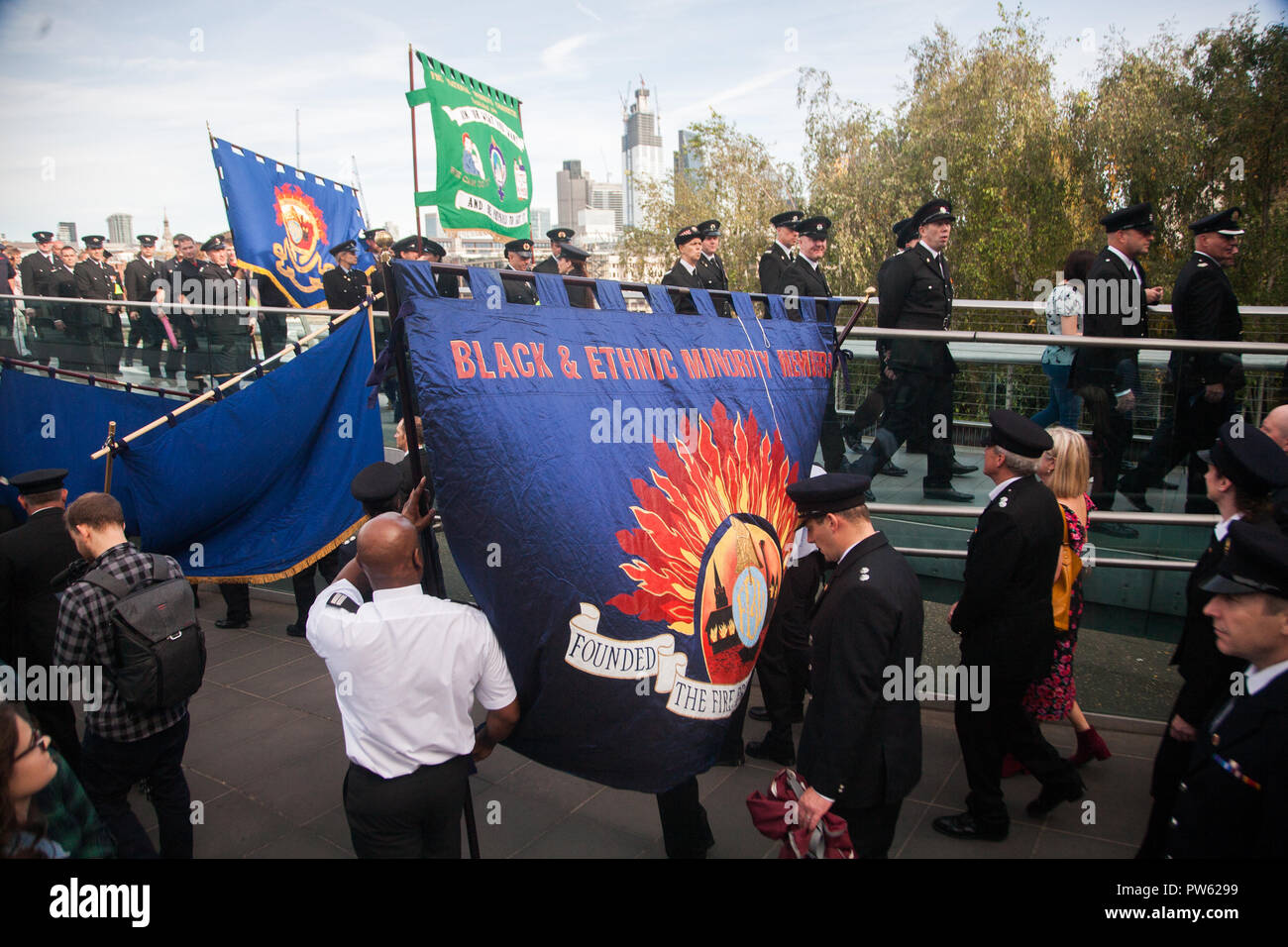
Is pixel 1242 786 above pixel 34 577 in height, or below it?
below

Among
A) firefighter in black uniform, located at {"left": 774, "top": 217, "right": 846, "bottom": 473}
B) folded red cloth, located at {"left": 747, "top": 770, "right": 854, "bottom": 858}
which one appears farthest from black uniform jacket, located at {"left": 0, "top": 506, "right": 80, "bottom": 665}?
firefighter in black uniform, located at {"left": 774, "top": 217, "right": 846, "bottom": 473}

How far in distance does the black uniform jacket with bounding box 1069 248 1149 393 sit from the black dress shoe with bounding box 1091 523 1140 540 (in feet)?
2.99

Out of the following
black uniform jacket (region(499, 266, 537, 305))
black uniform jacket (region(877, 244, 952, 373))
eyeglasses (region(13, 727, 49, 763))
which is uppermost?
black uniform jacket (region(877, 244, 952, 373))

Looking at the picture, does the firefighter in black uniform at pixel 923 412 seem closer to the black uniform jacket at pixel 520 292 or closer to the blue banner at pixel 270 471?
the black uniform jacket at pixel 520 292

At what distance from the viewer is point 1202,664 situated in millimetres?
3201

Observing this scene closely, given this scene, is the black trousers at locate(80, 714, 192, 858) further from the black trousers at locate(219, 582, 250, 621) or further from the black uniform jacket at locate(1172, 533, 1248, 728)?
the black uniform jacket at locate(1172, 533, 1248, 728)

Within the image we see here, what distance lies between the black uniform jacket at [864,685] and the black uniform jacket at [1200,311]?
361 cm

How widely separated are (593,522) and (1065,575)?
8.79ft

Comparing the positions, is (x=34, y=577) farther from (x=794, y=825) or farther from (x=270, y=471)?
(x=794, y=825)

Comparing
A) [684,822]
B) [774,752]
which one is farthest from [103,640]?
[774,752]

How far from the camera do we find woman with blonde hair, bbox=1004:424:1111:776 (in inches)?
164

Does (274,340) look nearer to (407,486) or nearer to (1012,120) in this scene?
(407,486)

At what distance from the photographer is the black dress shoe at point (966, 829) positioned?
3.97 meters
